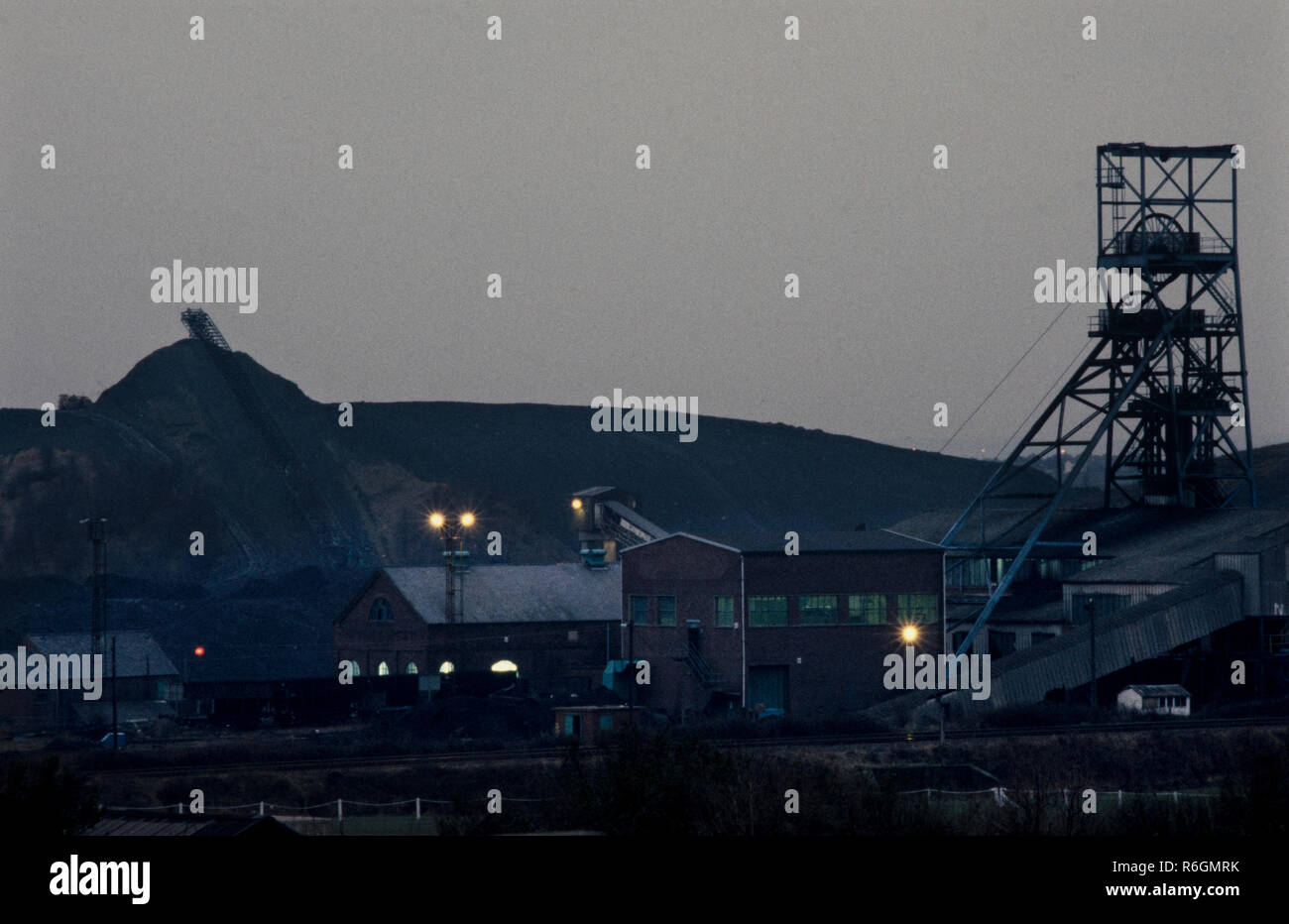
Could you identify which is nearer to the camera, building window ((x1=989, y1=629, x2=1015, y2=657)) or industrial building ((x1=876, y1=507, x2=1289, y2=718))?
industrial building ((x1=876, y1=507, x2=1289, y2=718))

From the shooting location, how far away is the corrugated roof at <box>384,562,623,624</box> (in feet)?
212

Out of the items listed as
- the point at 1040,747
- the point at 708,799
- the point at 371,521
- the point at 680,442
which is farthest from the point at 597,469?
the point at 708,799

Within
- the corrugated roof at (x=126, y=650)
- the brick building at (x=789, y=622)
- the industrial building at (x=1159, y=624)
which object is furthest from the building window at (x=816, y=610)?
the corrugated roof at (x=126, y=650)

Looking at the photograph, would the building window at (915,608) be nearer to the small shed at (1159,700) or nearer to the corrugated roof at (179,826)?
the small shed at (1159,700)

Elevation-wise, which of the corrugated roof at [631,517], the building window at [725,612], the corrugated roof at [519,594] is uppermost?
the corrugated roof at [631,517]

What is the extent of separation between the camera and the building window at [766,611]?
188 feet

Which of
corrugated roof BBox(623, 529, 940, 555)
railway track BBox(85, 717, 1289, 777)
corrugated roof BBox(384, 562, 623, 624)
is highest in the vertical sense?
corrugated roof BBox(623, 529, 940, 555)

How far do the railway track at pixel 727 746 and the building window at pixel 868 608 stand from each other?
10.6m

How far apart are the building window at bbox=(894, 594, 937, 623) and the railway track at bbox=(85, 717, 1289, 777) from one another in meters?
11.2

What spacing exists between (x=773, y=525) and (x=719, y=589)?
318 ft

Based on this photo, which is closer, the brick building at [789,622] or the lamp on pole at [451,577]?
the brick building at [789,622]

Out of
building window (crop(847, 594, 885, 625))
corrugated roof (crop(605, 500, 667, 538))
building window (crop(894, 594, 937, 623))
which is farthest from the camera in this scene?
corrugated roof (crop(605, 500, 667, 538))

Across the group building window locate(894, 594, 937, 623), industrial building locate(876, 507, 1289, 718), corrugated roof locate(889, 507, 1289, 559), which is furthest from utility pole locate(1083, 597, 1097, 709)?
building window locate(894, 594, 937, 623)

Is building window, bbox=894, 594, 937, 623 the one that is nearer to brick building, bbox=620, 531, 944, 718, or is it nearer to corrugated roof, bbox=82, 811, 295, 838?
brick building, bbox=620, 531, 944, 718
